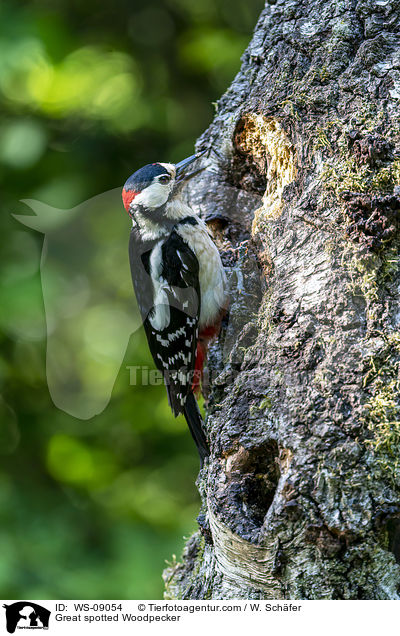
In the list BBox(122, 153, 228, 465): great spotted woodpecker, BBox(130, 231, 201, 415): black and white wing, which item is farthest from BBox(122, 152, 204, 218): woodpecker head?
BBox(130, 231, 201, 415): black and white wing

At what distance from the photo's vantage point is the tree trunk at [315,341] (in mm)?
1321

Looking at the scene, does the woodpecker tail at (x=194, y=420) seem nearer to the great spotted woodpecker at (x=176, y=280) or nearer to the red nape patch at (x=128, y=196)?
the great spotted woodpecker at (x=176, y=280)

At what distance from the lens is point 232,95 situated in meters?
2.11

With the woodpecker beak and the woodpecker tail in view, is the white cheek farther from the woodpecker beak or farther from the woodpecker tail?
the woodpecker tail

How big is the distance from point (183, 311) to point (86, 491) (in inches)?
48.9

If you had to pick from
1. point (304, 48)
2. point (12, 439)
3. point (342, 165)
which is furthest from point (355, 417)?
point (12, 439)
